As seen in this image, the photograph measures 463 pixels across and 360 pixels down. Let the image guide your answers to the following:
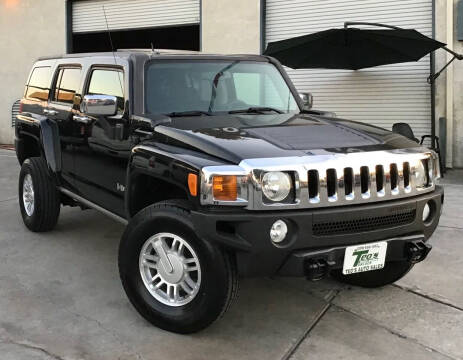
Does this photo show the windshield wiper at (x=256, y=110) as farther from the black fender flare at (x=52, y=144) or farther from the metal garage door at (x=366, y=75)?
the metal garage door at (x=366, y=75)

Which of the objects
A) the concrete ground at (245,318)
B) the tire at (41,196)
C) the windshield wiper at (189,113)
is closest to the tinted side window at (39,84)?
the tire at (41,196)

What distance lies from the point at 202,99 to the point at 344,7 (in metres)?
7.19

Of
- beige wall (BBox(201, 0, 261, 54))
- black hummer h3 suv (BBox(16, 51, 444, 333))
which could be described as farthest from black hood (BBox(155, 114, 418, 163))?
beige wall (BBox(201, 0, 261, 54))

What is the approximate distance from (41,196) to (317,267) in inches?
135

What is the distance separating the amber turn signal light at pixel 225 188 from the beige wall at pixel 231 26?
875cm

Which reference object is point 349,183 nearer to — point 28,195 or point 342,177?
point 342,177

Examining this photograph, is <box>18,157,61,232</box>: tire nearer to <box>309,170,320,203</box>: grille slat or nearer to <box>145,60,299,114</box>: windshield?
<box>145,60,299,114</box>: windshield

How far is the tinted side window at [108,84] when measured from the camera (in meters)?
4.34

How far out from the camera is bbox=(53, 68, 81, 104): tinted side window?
5.16m

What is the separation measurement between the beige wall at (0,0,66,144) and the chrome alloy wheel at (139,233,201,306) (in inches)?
481

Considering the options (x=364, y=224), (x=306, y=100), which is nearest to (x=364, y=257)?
(x=364, y=224)

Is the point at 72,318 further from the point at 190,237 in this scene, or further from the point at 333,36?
the point at 333,36

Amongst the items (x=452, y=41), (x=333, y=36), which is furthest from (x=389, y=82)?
→ (x=333, y=36)

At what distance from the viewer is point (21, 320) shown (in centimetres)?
374
